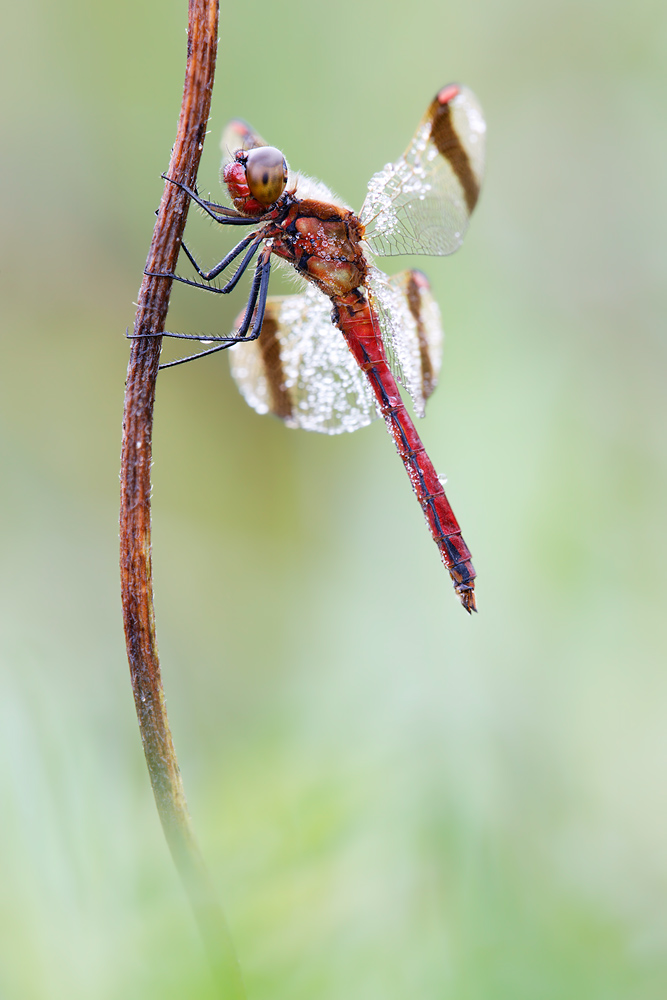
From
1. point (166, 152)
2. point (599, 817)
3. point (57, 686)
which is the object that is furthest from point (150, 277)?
point (166, 152)

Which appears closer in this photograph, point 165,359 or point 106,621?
point 165,359

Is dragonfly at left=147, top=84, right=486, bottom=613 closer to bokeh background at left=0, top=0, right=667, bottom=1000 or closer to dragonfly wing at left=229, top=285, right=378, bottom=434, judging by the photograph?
dragonfly wing at left=229, top=285, right=378, bottom=434

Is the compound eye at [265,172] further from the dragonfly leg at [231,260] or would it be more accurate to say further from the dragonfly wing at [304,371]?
the dragonfly wing at [304,371]

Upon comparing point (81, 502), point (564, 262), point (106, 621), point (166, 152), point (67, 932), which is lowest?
point (67, 932)

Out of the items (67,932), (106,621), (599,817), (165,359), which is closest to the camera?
(67,932)

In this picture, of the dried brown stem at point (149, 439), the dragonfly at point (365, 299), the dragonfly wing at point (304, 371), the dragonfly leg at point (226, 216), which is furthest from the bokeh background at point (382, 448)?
the dragonfly leg at point (226, 216)

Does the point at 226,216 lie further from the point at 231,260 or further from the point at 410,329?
the point at 410,329

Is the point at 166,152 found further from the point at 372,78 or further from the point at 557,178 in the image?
the point at 557,178
